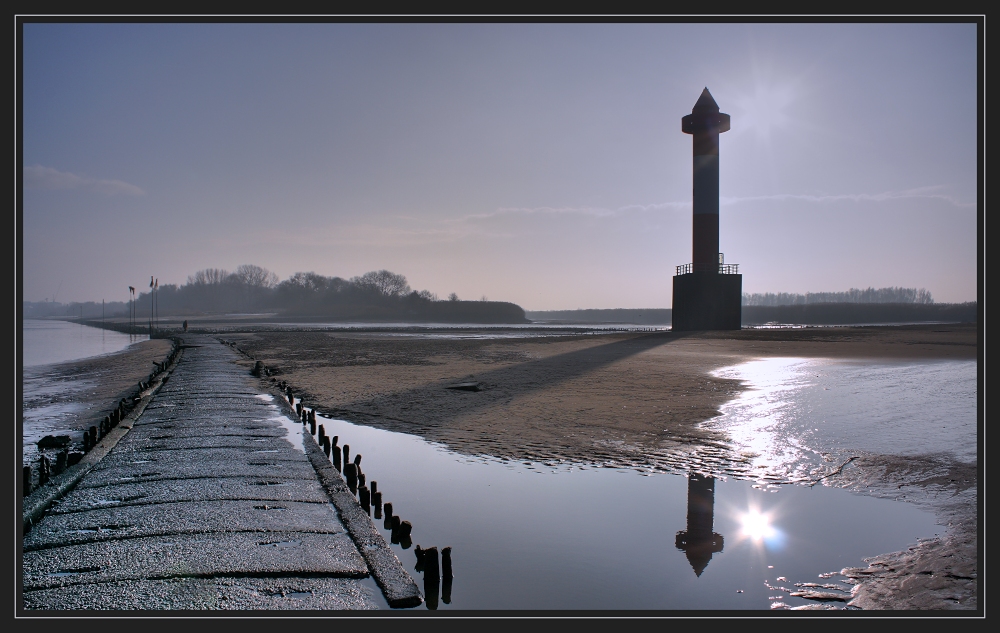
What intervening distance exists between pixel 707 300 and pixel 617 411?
2654cm

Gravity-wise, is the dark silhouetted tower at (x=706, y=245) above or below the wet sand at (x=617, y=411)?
above

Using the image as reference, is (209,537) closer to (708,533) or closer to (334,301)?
(708,533)

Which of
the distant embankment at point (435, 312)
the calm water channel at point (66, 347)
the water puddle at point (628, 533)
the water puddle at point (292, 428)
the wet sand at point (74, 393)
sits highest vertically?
the distant embankment at point (435, 312)

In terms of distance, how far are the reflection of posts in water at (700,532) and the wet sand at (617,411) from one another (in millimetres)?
1011

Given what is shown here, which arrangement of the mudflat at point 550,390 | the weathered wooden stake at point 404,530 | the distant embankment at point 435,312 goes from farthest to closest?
1. the distant embankment at point 435,312
2. the mudflat at point 550,390
3. the weathered wooden stake at point 404,530

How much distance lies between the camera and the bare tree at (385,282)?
13062 cm

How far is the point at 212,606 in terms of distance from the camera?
3879 mm

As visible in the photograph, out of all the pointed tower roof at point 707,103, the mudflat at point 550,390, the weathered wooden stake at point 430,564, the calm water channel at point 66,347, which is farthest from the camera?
the pointed tower roof at point 707,103

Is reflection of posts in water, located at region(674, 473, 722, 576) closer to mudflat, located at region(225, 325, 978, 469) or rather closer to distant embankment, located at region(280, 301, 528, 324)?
mudflat, located at region(225, 325, 978, 469)

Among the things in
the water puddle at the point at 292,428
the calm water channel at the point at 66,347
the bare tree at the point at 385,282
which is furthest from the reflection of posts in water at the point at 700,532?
the bare tree at the point at 385,282

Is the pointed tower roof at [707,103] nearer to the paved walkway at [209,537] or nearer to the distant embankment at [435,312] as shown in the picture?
the paved walkway at [209,537]

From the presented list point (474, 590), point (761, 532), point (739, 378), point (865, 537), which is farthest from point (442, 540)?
point (739, 378)

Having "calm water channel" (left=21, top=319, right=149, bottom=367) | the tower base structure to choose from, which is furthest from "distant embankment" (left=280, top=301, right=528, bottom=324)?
the tower base structure

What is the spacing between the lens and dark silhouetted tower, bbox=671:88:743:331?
3519 cm
